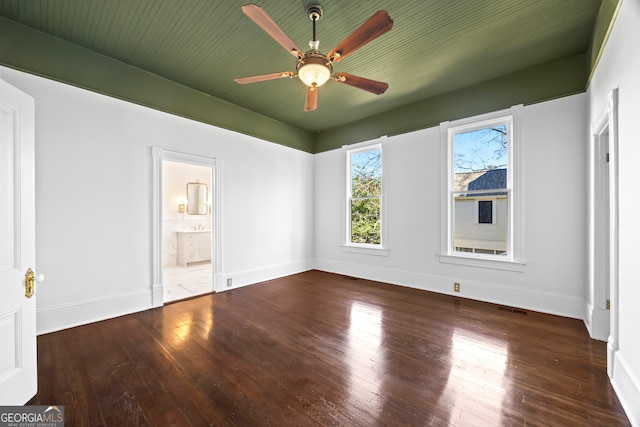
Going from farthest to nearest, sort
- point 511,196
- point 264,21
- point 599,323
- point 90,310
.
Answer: point 511,196 < point 90,310 < point 599,323 < point 264,21

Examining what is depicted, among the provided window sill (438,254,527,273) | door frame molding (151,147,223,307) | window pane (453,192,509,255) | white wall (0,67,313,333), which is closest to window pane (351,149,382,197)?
window pane (453,192,509,255)

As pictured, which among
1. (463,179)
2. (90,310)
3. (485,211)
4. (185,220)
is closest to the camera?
(90,310)

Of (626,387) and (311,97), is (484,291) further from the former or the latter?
(311,97)

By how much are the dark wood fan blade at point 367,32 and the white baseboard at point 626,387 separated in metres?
2.76

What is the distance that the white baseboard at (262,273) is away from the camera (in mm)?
4491

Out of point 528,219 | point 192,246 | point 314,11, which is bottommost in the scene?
point 192,246

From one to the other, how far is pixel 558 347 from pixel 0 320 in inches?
168

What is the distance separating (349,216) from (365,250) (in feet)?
2.61

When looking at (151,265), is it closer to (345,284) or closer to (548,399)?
(345,284)

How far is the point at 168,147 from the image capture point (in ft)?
12.4

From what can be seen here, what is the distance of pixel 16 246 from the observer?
1.69 metres

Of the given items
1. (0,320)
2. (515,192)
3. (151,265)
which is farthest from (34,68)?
(515,192)

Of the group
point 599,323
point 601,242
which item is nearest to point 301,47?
point 601,242

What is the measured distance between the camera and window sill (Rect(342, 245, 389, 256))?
4910mm
